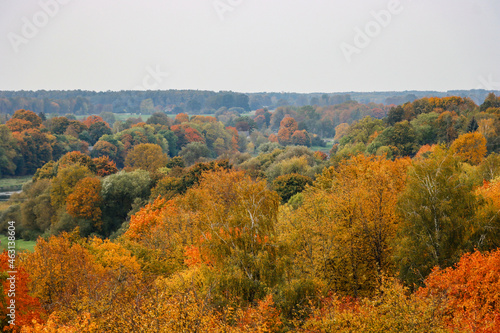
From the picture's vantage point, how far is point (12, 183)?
350ft

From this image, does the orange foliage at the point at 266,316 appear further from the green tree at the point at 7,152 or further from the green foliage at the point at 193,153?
the green tree at the point at 7,152

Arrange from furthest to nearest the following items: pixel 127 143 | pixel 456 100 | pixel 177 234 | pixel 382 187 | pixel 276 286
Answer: pixel 127 143, pixel 456 100, pixel 177 234, pixel 382 187, pixel 276 286

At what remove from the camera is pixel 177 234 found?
35.9m

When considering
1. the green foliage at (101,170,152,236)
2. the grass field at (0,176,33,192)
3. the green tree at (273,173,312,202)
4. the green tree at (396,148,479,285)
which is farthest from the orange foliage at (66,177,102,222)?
the green tree at (396,148,479,285)

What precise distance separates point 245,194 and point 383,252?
35.1 ft

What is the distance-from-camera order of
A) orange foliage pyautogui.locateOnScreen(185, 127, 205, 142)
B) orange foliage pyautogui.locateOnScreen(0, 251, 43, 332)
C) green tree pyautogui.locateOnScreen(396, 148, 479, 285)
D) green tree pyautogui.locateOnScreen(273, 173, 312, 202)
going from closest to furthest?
orange foliage pyautogui.locateOnScreen(0, 251, 43, 332), green tree pyautogui.locateOnScreen(396, 148, 479, 285), green tree pyautogui.locateOnScreen(273, 173, 312, 202), orange foliage pyautogui.locateOnScreen(185, 127, 205, 142)

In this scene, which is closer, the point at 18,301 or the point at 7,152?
the point at 18,301

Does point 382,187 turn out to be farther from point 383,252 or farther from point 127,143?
point 127,143

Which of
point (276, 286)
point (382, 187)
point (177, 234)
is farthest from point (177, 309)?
point (177, 234)

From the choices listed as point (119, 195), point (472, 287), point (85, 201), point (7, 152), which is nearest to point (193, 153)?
point (7, 152)

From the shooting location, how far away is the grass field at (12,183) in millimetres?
102125

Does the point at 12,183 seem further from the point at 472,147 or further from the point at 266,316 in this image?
the point at 266,316

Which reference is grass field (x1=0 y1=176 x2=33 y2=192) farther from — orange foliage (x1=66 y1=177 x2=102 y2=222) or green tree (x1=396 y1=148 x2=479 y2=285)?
green tree (x1=396 y1=148 x2=479 y2=285)

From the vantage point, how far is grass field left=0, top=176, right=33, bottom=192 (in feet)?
335
